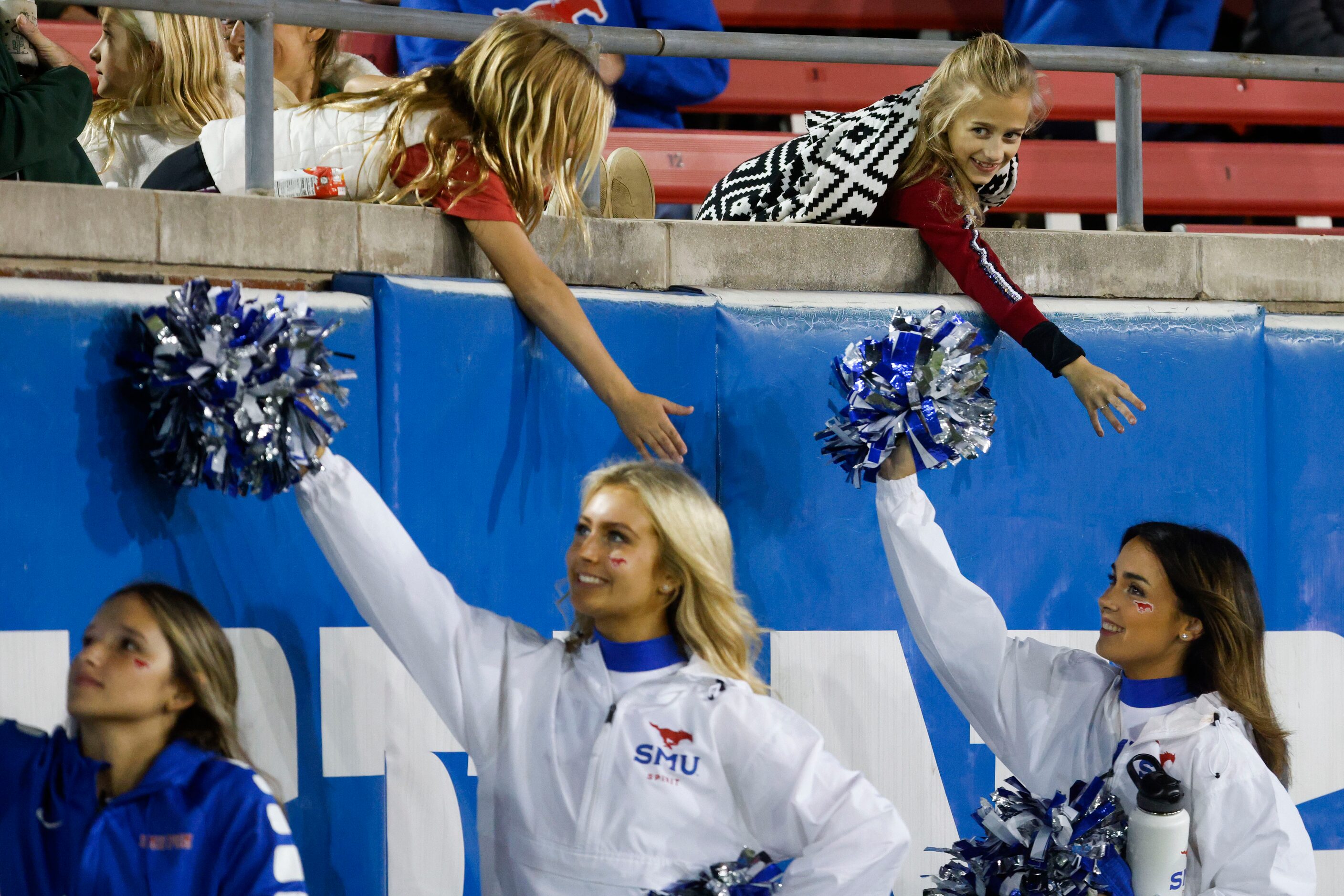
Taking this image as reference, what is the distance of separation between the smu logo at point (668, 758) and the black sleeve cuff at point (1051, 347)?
1.36m

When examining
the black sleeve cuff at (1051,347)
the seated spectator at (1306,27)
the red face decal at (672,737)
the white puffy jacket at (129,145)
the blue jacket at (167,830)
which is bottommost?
the blue jacket at (167,830)

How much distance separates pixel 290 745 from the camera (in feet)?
10.5

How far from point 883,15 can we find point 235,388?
4862 mm

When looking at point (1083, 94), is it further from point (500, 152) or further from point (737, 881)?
point (737, 881)

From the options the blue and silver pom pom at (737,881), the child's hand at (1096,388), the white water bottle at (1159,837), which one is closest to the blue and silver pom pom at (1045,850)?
the white water bottle at (1159,837)

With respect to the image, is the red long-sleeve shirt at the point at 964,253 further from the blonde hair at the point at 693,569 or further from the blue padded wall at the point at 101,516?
the blue padded wall at the point at 101,516

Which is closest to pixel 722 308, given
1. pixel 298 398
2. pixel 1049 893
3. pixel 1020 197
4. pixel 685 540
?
pixel 685 540

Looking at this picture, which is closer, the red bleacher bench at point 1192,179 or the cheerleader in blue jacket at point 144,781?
the cheerleader in blue jacket at point 144,781

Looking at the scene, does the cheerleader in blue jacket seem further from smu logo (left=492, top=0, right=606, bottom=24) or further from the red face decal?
smu logo (left=492, top=0, right=606, bottom=24)

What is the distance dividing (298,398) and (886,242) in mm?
1669

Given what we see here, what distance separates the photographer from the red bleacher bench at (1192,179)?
6707 mm

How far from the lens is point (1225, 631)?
3.35 meters

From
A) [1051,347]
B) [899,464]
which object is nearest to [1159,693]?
[899,464]

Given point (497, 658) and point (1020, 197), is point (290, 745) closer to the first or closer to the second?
point (497, 658)
